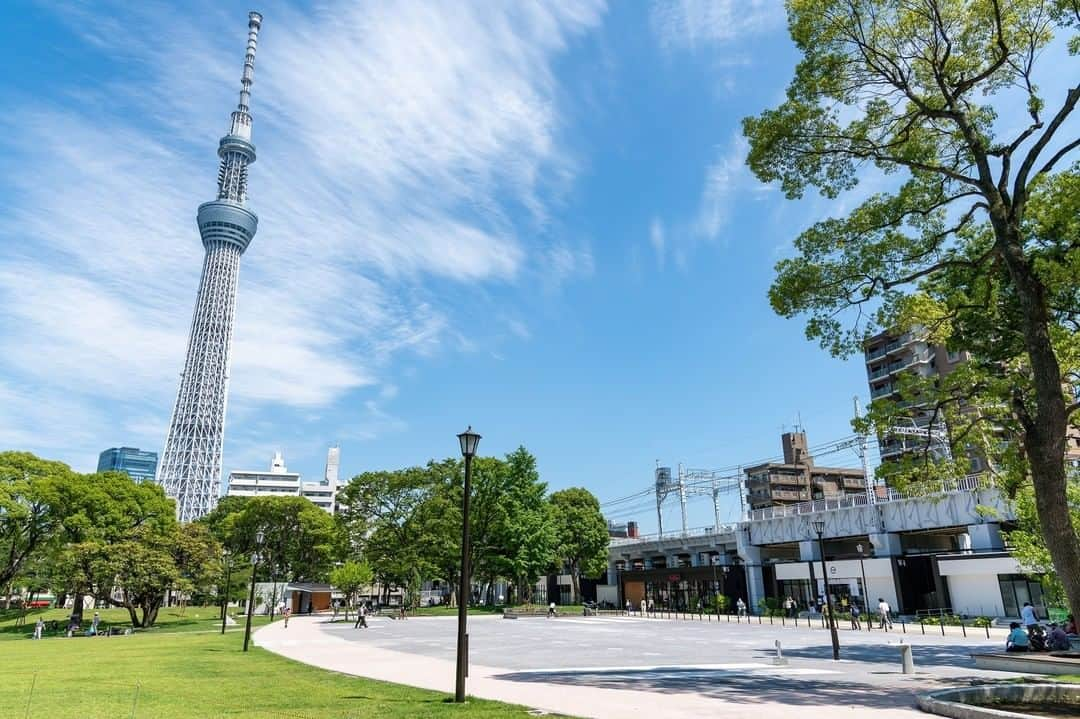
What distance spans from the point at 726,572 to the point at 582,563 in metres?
17.0

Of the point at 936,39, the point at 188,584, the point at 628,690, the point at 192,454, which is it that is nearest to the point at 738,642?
the point at 628,690

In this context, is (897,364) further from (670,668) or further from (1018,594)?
(670,668)

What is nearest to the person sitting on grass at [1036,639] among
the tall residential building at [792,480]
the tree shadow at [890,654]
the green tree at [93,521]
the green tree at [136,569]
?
the tree shadow at [890,654]

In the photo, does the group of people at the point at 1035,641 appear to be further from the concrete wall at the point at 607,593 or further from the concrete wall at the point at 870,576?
the concrete wall at the point at 607,593

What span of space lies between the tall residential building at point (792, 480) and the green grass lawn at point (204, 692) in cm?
8470

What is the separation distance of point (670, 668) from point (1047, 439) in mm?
10971

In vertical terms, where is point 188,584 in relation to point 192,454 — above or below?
below

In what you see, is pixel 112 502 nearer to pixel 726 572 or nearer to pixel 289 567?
pixel 289 567

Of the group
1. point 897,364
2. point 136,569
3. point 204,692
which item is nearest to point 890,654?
point 204,692

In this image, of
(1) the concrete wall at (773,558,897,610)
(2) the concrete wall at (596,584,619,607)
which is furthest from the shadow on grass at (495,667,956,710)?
(2) the concrete wall at (596,584,619,607)

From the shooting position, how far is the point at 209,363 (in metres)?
136

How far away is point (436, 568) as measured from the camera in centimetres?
5894

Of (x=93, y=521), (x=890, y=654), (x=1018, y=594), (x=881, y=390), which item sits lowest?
(x=890, y=654)

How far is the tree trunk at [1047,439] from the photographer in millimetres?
11352
